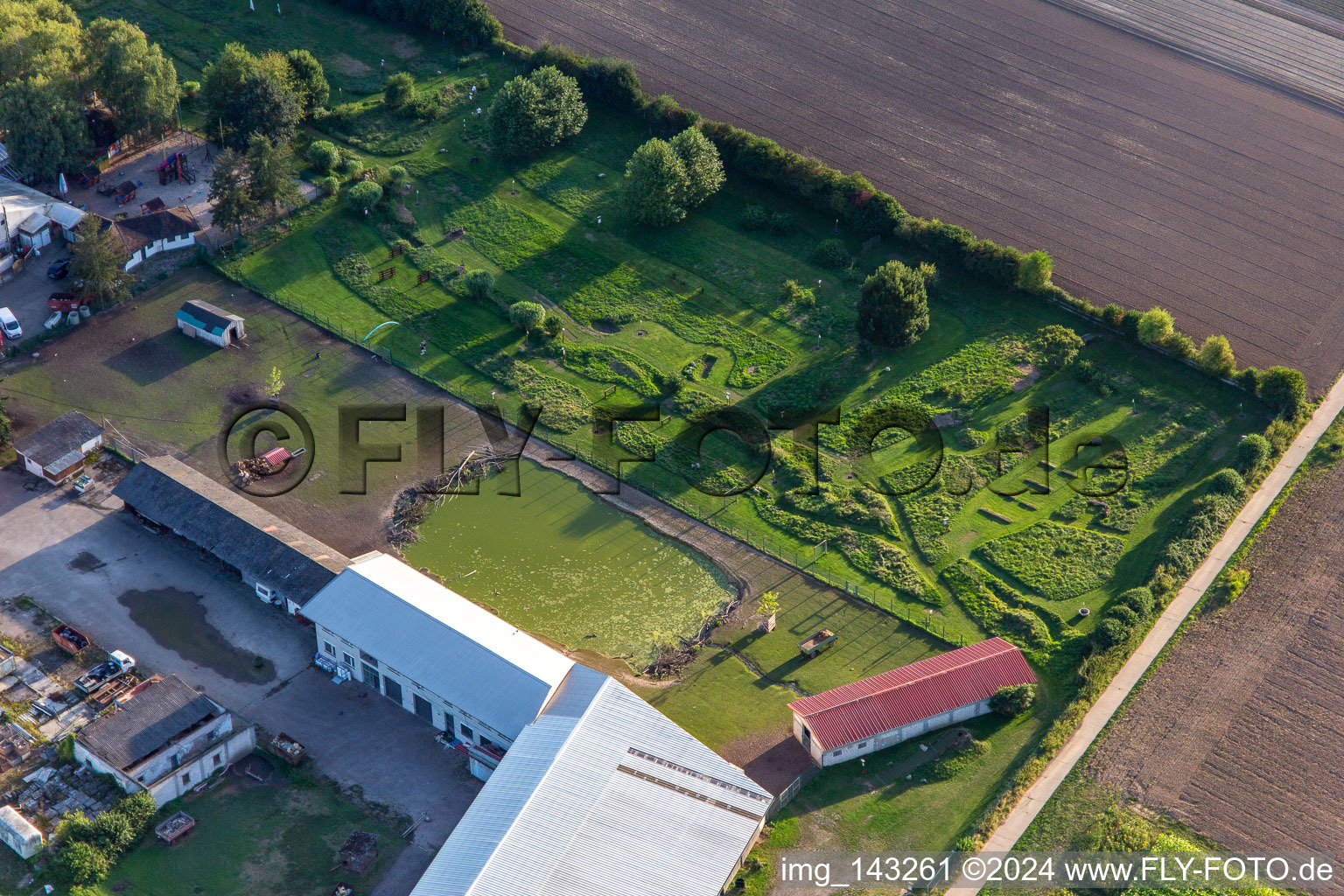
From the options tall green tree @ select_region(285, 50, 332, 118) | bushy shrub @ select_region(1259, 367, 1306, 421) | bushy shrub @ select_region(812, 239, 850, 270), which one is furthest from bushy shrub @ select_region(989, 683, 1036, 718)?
tall green tree @ select_region(285, 50, 332, 118)

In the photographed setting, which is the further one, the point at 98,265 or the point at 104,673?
the point at 98,265

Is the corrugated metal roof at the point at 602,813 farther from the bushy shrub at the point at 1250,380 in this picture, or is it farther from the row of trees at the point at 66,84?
the row of trees at the point at 66,84

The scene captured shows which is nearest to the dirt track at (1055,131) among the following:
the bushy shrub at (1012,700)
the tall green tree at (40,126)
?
the bushy shrub at (1012,700)

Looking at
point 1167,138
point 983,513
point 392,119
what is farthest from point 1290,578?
point 392,119

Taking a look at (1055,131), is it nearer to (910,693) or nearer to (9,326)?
(910,693)

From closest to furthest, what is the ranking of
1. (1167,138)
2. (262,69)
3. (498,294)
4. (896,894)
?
(896,894), (498,294), (262,69), (1167,138)

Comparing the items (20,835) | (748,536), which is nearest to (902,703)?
(748,536)

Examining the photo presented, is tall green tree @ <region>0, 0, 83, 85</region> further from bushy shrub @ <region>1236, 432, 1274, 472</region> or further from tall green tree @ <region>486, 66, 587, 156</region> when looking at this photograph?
bushy shrub @ <region>1236, 432, 1274, 472</region>

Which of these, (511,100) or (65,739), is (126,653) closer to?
(65,739)
